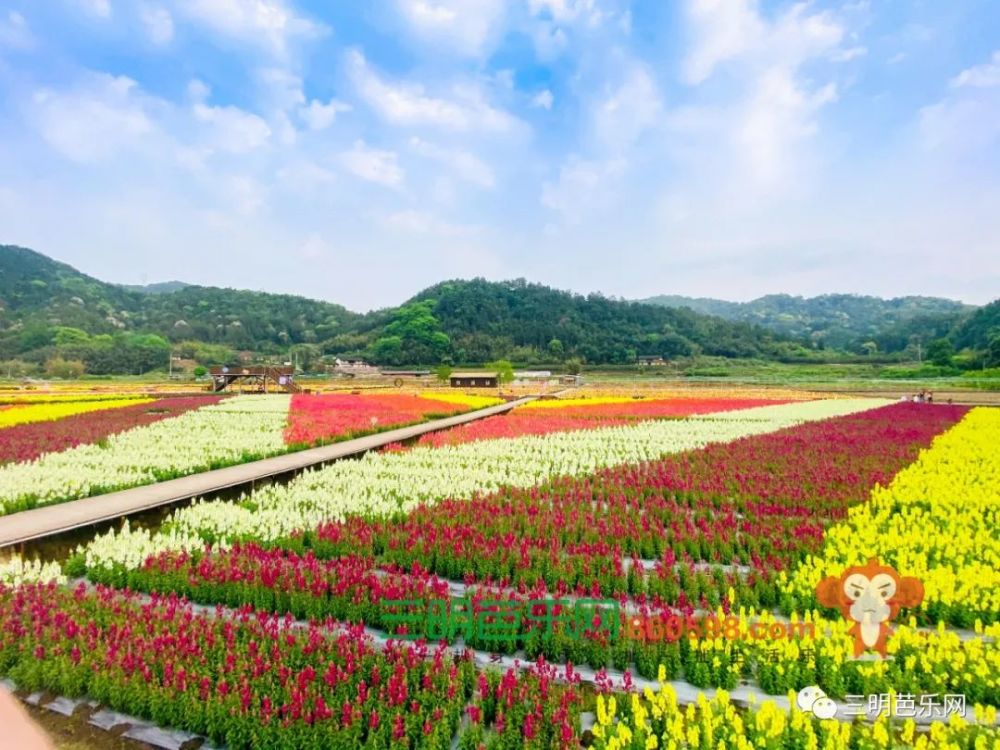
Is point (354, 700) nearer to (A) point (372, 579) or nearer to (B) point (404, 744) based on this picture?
(B) point (404, 744)

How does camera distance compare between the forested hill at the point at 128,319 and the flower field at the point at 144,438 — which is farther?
the forested hill at the point at 128,319

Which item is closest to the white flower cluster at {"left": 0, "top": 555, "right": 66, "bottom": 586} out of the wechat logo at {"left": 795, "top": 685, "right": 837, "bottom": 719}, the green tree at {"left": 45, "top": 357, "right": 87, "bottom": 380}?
the wechat logo at {"left": 795, "top": 685, "right": 837, "bottom": 719}

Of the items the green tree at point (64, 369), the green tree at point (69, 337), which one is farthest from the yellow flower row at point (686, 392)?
the green tree at point (69, 337)

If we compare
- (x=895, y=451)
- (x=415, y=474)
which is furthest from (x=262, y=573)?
(x=895, y=451)

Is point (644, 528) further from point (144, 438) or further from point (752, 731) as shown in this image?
point (144, 438)

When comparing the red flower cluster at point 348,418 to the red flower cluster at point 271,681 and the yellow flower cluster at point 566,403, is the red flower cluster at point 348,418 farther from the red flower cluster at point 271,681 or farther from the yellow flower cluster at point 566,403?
the red flower cluster at point 271,681

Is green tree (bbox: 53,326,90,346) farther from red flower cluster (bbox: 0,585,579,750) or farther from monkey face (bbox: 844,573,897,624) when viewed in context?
monkey face (bbox: 844,573,897,624)

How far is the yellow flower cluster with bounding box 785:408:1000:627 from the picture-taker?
6172 millimetres

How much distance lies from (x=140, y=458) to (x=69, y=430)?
6.98m

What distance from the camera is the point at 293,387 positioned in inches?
2069

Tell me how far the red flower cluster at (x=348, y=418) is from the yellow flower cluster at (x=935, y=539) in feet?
46.9

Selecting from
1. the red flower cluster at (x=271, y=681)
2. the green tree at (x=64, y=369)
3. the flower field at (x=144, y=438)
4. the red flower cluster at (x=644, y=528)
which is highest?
the red flower cluster at (x=271, y=681)

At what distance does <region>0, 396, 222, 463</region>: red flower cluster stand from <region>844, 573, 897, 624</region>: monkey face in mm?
16653

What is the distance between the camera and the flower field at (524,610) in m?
4.14
